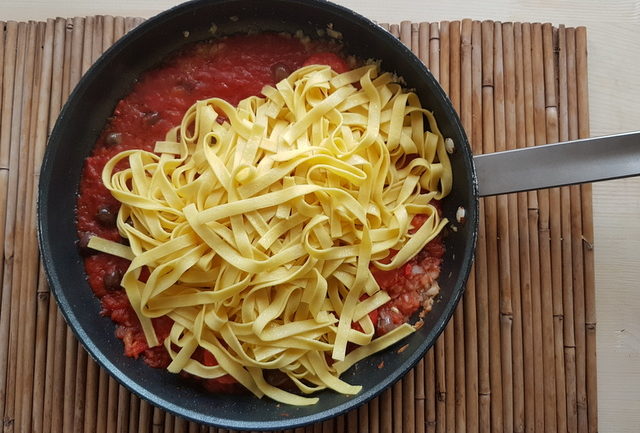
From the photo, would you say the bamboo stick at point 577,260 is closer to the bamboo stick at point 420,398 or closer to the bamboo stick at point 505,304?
the bamboo stick at point 505,304

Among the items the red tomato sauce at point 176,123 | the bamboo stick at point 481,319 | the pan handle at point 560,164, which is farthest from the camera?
the bamboo stick at point 481,319

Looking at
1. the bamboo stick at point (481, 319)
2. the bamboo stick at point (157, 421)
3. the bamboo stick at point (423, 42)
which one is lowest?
the bamboo stick at point (157, 421)

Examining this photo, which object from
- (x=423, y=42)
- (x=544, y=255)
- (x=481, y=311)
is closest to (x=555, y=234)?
(x=544, y=255)

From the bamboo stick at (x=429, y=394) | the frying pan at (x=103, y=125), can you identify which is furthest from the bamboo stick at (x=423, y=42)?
the bamboo stick at (x=429, y=394)

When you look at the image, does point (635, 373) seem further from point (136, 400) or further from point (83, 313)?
point (83, 313)

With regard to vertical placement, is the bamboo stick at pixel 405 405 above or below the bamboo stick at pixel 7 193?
below

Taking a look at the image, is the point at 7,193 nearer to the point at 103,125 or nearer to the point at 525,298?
the point at 103,125
